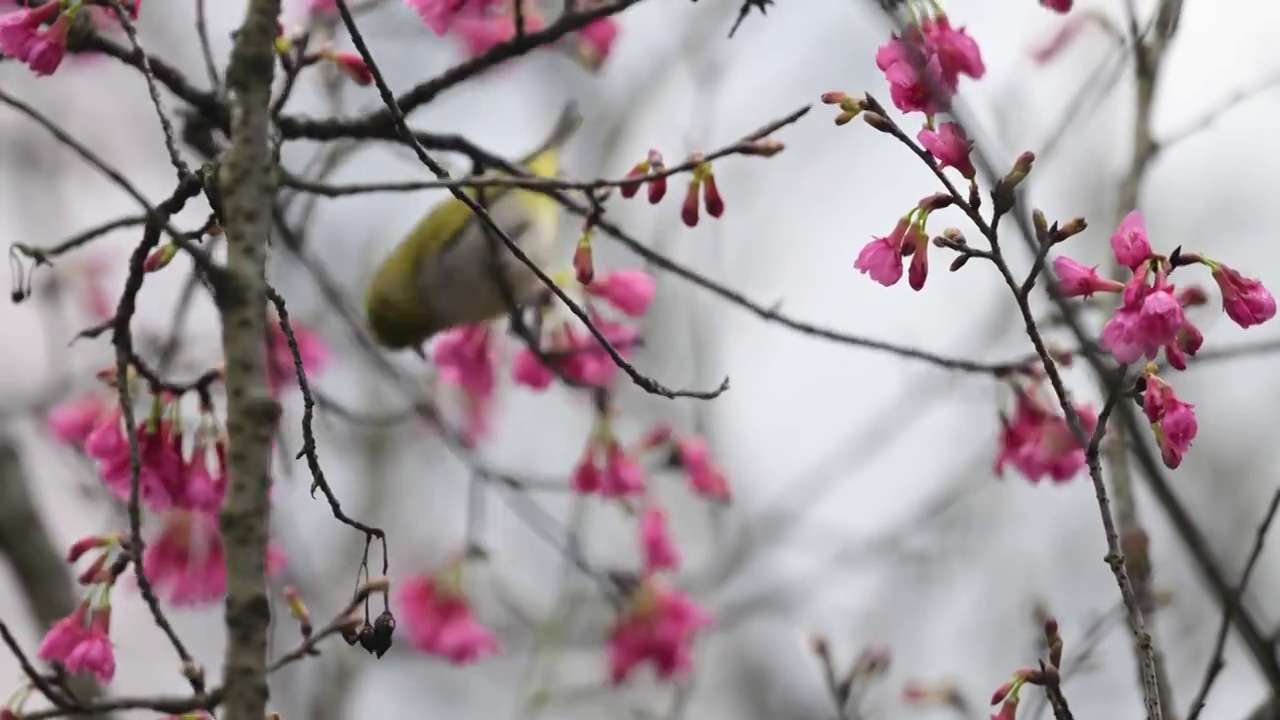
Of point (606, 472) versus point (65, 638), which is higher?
point (606, 472)

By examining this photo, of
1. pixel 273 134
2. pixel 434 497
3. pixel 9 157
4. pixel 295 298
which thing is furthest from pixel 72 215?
pixel 273 134

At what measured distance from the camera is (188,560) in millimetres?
2236

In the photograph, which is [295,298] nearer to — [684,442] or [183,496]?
[684,442]

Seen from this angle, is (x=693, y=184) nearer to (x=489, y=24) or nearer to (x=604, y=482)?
(x=604, y=482)

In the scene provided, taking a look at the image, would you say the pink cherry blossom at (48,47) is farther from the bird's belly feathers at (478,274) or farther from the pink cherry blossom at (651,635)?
the pink cherry blossom at (651,635)

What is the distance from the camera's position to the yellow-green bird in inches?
111

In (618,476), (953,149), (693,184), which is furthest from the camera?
(618,476)

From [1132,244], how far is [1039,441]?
771 mm

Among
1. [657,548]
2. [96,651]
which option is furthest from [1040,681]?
[657,548]

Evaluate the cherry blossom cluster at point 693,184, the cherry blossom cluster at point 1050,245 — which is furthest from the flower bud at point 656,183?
the cherry blossom cluster at point 1050,245

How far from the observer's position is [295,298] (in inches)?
195

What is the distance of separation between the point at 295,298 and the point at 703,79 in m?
1.81

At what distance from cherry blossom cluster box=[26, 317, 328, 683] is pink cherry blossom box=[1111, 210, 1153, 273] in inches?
40.0

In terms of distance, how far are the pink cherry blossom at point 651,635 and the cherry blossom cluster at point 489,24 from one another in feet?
4.23
